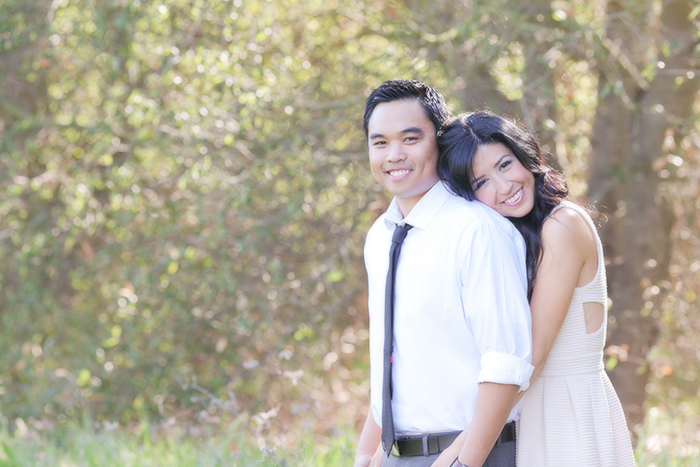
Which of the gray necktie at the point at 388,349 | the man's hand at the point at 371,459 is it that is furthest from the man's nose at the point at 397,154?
the man's hand at the point at 371,459

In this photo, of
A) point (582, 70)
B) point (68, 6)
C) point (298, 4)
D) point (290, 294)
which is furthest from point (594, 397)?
point (68, 6)

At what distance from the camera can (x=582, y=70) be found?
4777 mm

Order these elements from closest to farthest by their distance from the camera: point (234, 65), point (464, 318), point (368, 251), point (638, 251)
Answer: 1. point (464, 318)
2. point (368, 251)
3. point (234, 65)
4. point (638, 251)

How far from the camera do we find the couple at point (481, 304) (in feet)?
5.82

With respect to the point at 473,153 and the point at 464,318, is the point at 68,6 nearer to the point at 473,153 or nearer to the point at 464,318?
the point at 473,153

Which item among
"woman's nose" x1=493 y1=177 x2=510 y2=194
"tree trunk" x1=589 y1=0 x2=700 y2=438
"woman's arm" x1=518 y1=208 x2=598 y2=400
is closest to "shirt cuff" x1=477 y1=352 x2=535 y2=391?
"woman's arm" x1=518 y1=208 x2=598 y2=400

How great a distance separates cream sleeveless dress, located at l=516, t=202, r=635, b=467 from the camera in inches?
75.0

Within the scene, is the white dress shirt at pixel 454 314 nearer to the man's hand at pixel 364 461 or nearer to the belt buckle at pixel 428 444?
the belt buckle at pixel 428 444

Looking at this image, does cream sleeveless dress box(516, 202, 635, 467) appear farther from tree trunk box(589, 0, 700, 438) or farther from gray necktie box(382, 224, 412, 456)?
tree trunk box(589, 0, 700, 438)

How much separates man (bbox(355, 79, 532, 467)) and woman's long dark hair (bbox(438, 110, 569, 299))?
0.04 m

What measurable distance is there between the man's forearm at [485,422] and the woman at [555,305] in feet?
0.59

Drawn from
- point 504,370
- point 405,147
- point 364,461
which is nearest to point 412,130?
→ point 405,147

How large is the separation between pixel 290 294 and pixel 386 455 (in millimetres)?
2315

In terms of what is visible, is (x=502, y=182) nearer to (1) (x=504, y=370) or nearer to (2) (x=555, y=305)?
(2) (x=555, y=305)
